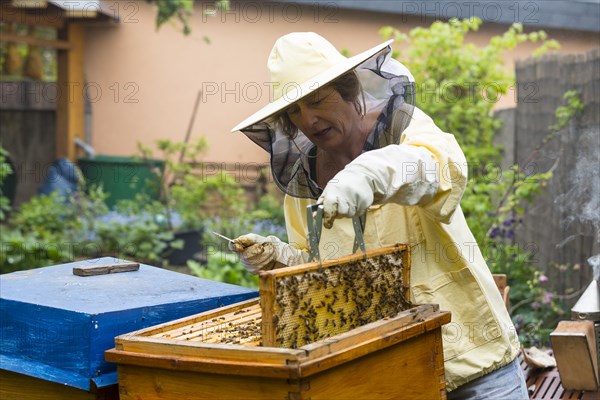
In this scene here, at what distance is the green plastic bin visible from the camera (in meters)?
9.45

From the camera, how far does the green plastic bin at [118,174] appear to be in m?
9.45

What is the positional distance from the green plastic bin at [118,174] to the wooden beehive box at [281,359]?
741cm

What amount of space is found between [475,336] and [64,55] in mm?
8807

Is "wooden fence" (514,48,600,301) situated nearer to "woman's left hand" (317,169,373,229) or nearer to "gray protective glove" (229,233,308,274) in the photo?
"gray protective glove" (229,233,308,274)

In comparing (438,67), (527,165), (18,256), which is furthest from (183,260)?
(527,165)

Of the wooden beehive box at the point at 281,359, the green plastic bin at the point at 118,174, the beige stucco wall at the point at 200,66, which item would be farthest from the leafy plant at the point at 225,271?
the beige stucco wall at the point at 200,66

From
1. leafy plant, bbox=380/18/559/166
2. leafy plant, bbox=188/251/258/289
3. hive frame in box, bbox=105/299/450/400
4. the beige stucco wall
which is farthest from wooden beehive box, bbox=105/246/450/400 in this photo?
the beige stucco wall

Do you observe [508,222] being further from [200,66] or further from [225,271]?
[200,66]

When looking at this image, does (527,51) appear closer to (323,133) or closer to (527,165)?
(527,165)

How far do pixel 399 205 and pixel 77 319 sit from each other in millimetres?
878

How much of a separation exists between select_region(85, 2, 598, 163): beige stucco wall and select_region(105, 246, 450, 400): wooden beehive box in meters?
7.98

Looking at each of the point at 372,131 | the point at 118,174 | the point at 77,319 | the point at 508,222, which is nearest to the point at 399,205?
the point at 372,131

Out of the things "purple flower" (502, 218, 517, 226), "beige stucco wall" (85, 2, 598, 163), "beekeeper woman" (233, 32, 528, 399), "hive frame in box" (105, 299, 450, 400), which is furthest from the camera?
"beige stucco wall" (85, 2, 598, 163)

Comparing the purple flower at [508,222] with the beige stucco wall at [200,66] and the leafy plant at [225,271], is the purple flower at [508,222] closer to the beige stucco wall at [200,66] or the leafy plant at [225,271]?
the leafy plant at [225,271]
